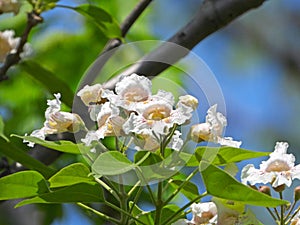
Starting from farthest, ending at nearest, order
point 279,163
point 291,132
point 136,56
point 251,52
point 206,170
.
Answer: point 251,52
point 291,132
point 136,56
point 279,163
point 206,170

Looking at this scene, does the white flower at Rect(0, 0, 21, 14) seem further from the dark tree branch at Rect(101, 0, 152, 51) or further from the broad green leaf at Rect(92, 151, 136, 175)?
the broad green leaf at Rect(92, 151, 136, 175)

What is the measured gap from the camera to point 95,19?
2.00 m

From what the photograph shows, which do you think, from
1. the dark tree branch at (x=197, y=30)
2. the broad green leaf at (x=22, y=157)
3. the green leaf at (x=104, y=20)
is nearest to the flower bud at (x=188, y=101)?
the broad green leaf at (x=22, y=157)

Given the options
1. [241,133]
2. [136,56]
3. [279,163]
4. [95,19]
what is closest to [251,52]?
[241,133]

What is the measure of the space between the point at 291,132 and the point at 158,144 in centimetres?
454

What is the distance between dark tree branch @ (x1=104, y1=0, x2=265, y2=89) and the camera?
1.89 metres

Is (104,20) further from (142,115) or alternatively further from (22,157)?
(142,115)

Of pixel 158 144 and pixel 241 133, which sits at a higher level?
pixel 158 144

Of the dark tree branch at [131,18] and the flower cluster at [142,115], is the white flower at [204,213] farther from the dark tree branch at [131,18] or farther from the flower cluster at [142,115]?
the dark tree branch at [131,18]

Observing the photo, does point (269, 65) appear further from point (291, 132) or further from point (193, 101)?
point (193, 101)

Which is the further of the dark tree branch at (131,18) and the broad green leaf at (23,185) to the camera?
the dark tree branch at (131,18)

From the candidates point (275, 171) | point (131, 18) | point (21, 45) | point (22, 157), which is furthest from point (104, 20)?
point (275, 171)

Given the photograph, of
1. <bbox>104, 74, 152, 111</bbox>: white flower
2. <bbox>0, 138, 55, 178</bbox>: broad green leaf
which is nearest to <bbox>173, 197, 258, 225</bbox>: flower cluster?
<bbox>104, 74, 152, 111</bbox>: white flower

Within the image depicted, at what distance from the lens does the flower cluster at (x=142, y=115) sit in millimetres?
1079
